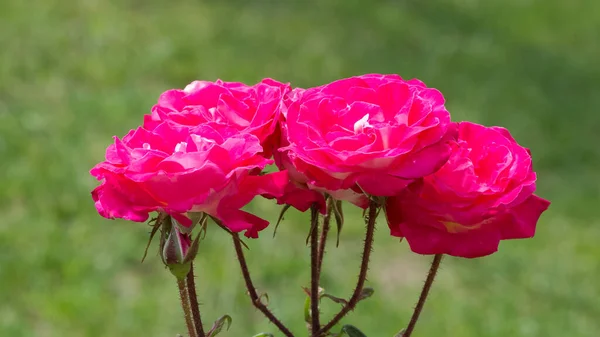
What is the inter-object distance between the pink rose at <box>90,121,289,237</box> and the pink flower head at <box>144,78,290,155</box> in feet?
0.11

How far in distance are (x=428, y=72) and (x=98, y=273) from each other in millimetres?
1916

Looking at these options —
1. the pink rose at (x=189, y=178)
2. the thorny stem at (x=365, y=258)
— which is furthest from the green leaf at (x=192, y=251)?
the thorny stem at (x=365, y=258)

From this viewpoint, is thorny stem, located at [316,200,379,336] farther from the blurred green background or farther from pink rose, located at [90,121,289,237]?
the blurred green background

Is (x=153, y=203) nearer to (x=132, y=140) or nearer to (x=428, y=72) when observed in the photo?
(x=132, y=140)

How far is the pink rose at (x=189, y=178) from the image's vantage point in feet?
2.01

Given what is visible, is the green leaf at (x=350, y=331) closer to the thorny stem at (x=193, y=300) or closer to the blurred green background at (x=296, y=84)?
the thorny stem at (x=193, y=300)

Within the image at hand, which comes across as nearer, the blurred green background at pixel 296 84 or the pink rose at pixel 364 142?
the pink rose at pixel 364 142

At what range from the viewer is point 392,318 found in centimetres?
210

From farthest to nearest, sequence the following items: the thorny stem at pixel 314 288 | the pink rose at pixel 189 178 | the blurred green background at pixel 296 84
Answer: the blurred green background at pixel 296 84, the thorny stem at pixel 314 288, the pink rose at pixel 189 178

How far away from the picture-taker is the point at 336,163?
621 mm

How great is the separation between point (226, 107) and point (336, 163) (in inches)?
5.0

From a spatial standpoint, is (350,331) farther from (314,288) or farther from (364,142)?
(364,142)

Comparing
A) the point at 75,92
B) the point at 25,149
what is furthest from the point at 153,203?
the point at 75,92

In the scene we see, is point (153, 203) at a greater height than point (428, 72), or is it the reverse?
point (153, 203)
